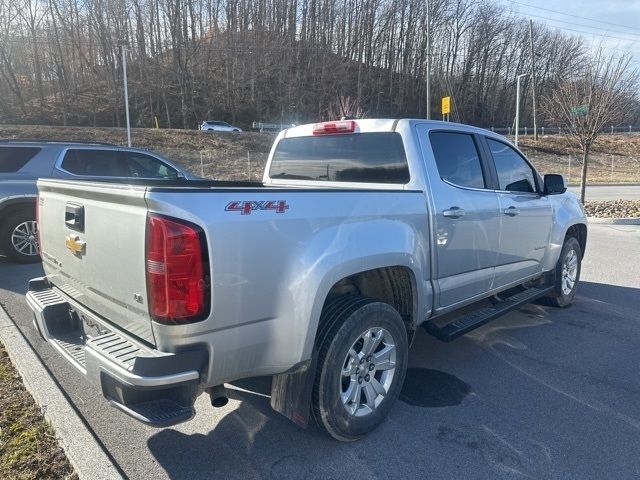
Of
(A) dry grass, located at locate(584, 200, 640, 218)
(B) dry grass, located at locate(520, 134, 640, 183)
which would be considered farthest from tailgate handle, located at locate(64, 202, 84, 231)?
(B) dry grass, located at locate(520, 134, 640, 183)

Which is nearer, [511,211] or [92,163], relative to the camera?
[511,211]

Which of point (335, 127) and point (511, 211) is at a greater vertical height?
point (335, 127)

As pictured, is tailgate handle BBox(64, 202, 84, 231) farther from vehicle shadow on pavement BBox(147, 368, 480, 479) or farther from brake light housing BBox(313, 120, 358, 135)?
brake light housing BBox(313, 120, 358, 135)

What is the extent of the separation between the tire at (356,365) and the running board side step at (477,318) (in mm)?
537

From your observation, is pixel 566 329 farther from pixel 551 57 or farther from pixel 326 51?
pixel 551 57

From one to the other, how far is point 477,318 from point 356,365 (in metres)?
1.51

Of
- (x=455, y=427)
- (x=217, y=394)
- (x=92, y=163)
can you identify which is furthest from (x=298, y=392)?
(x=92, y=163)

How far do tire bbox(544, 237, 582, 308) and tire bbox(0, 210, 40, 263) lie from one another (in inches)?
282

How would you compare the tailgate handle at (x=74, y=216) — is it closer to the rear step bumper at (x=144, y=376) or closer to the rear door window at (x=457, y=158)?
the rear step bumper at (x=144, y=376)

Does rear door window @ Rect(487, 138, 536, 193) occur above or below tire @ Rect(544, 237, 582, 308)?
above

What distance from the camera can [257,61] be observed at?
53.4 m

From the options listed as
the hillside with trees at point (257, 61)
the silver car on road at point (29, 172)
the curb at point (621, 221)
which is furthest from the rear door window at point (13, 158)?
the hillside with trees at point (257, 61)

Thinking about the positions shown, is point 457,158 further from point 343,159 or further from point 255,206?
point 255,206

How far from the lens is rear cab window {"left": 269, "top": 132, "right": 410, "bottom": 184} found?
384 cm
